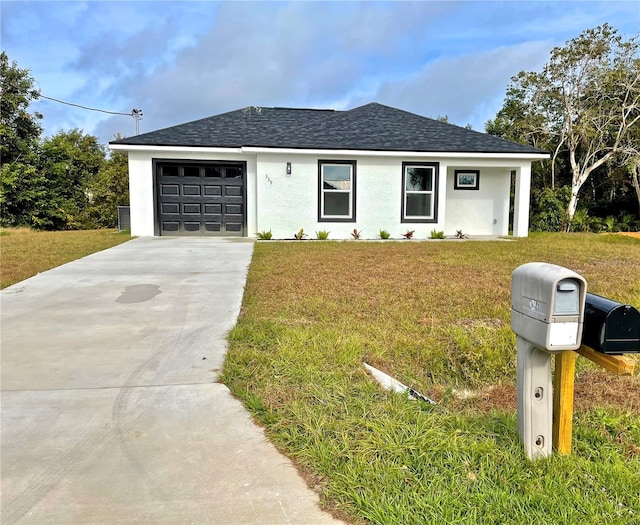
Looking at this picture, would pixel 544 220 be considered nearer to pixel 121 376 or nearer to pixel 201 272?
pixel 201 272

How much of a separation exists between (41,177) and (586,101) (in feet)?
77.6

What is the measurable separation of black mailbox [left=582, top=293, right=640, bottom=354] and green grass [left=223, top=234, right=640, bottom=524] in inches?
25.1

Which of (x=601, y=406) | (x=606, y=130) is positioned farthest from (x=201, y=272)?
(x=606, y=130)

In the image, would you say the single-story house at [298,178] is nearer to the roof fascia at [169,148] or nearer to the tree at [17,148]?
the roof fascia at [169,148]

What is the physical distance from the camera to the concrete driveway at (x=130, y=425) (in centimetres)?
194

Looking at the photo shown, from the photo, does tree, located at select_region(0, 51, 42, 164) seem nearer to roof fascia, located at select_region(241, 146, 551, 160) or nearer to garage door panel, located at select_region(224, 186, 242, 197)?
garage door panel, located at select_region(224, 186, 242, 197)

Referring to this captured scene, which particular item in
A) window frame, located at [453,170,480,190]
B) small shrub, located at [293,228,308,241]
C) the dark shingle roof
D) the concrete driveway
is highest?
the dark shingle roof

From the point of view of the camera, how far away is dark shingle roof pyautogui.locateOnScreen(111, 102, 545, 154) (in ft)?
45.0

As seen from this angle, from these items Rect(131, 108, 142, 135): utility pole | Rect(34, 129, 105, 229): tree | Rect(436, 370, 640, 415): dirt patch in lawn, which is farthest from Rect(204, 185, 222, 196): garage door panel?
Rect(131, 108, 142, 135): utility pole

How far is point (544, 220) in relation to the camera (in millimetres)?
17859

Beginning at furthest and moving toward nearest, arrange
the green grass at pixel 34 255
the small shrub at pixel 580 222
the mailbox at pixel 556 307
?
the small shrub at pixel 580 222, the green grass at pixel 34 255, the mailbox at pixel 556 307

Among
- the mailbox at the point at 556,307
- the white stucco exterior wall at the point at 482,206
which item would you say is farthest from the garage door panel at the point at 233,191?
the mailbox at the point at 556,307

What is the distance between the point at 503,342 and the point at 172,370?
273cm

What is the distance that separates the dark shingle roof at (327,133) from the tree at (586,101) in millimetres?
5055
